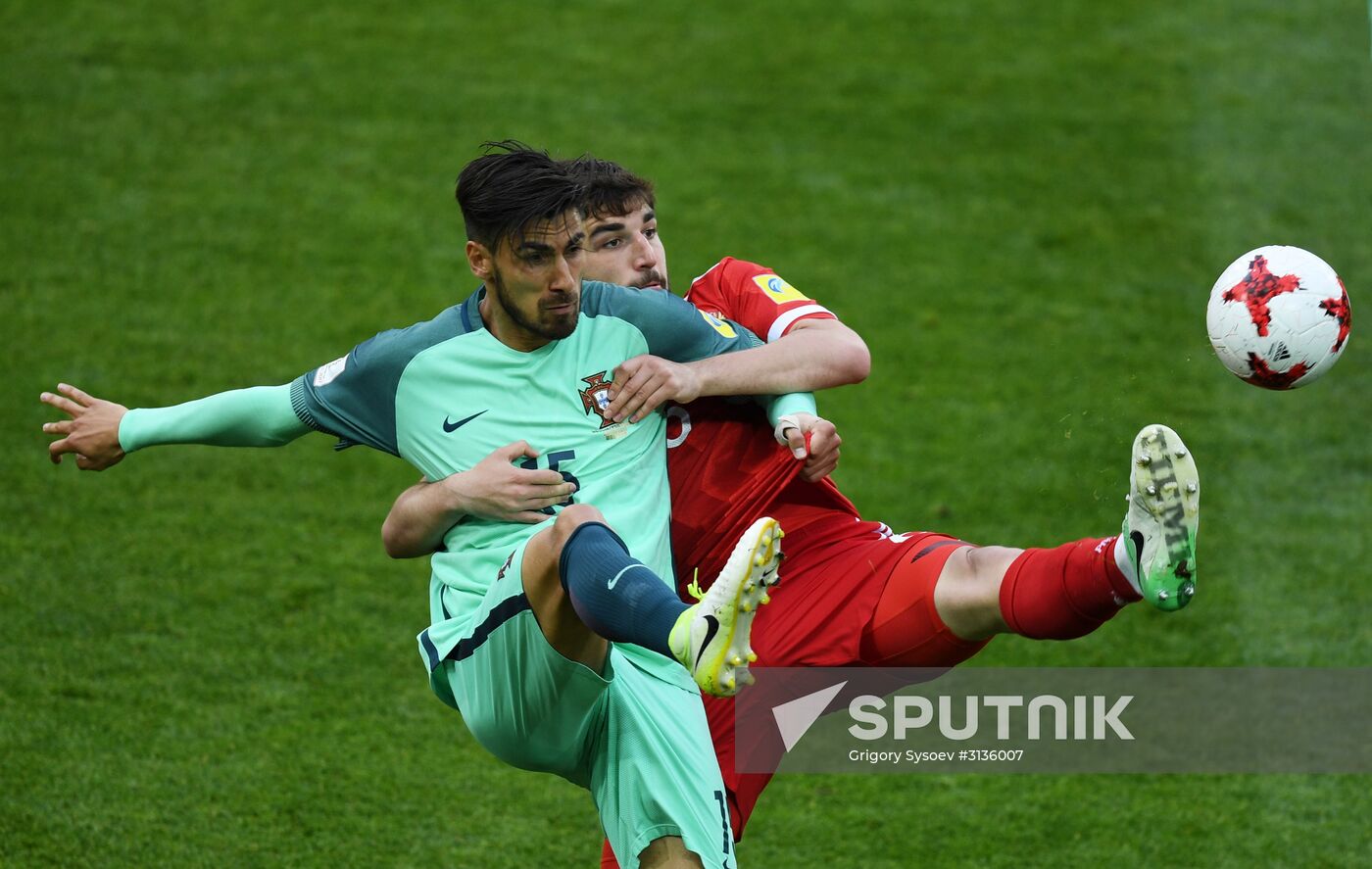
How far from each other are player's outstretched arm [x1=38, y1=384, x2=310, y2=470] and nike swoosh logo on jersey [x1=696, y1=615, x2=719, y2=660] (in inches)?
58.6

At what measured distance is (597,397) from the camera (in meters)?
4.45

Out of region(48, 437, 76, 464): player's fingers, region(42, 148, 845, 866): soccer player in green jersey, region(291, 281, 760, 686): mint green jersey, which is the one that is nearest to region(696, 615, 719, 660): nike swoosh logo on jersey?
region(42, 148, 845, 866): soccer player in green jersey

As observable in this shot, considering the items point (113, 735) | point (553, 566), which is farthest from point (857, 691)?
point (113, 735)

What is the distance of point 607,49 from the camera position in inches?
471

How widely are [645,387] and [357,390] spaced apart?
0.81m

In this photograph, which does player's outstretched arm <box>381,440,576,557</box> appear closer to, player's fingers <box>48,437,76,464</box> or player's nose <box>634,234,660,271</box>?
player's nose <box>634,234,660,271</box>

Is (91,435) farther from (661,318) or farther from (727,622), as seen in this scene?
(727,622)

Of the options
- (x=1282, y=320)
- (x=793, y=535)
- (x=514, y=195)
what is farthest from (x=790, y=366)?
(x=1282, y=320)

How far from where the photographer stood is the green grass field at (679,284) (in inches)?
242

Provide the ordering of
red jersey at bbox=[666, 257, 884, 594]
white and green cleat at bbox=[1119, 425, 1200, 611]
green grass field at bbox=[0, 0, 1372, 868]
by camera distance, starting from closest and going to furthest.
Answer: white and green cleat at bbox=[1119, 425, 1200, 611] → red jersey at bbox=[666, 257, 884, 594] → green grass field at bbox=[0, 0, 1372, 868]

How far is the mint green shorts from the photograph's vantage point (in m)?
4.09

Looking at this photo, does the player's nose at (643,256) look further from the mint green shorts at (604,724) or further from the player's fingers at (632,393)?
the mint green shorts at (604,724)

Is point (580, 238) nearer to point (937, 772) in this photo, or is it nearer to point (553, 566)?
point (553, 566)

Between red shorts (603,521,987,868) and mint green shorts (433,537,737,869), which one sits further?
red shorts (603,521,987,868)
